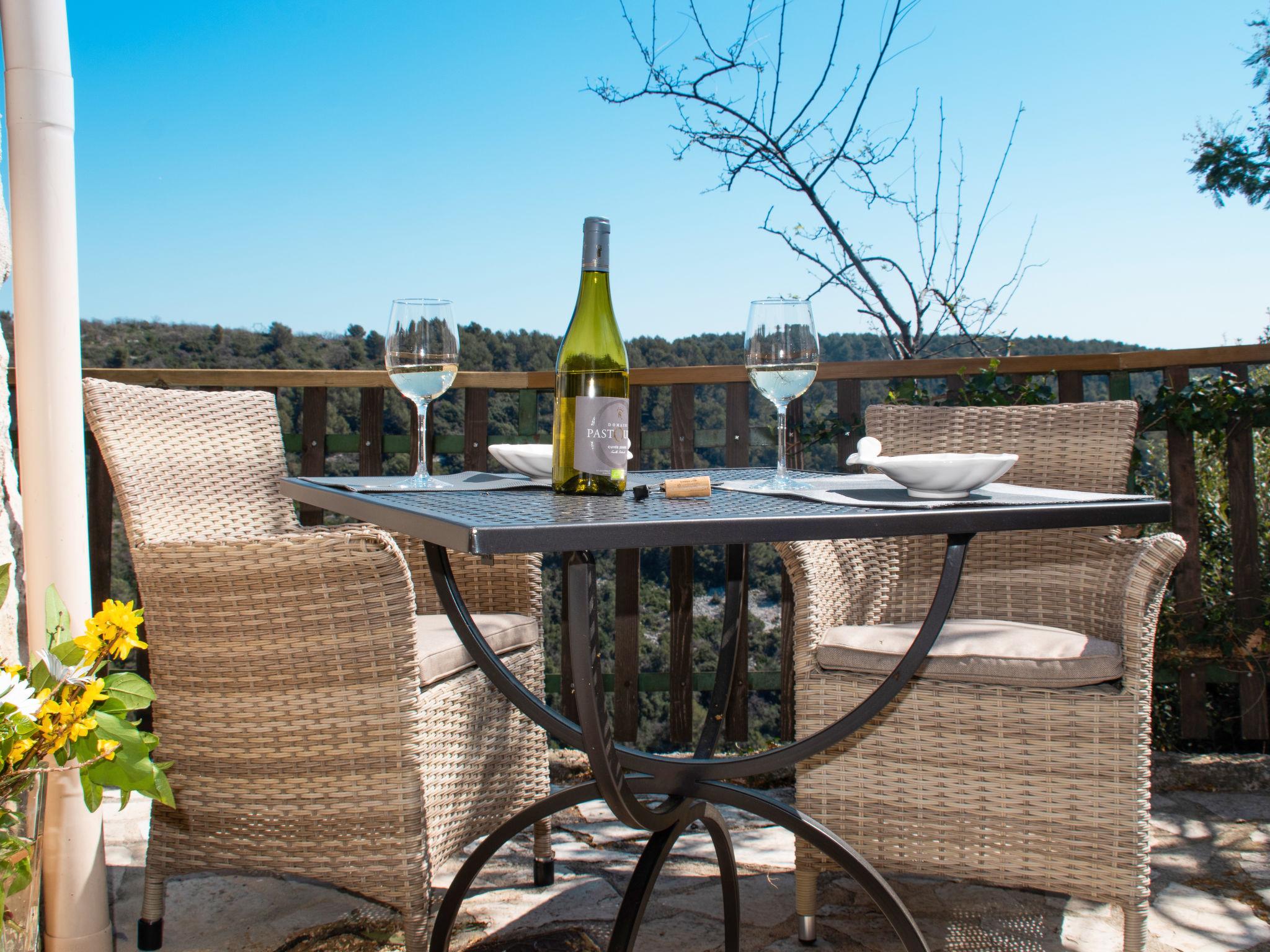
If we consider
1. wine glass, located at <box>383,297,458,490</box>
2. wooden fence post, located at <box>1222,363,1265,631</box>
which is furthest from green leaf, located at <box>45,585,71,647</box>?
wooden fence post, located at <box>1222,363,1265,631</box>

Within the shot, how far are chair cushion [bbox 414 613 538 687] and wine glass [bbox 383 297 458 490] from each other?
13.3 inches

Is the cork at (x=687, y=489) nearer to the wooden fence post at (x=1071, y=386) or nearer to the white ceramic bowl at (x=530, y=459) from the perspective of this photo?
the white ceramic bowl at (x=530, y=459)

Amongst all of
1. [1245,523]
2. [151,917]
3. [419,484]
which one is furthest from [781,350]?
[1245,523]

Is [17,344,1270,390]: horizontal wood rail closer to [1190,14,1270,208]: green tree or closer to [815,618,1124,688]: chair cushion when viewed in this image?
[815,618,1124,688]: chair cushion

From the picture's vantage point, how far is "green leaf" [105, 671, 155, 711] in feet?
3.47

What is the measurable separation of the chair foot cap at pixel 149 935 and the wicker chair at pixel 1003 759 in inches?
43.4

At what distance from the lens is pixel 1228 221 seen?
746cm

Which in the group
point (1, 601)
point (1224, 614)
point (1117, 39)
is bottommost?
point (1224, 614)

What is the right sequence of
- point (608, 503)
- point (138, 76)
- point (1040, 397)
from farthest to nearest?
point (138, 76), point (1040, 397), point (608, 503)

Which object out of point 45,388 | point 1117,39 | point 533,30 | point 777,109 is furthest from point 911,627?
point 533,30

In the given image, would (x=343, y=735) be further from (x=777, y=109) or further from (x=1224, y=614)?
(x=777, y=109)

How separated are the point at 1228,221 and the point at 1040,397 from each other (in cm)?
609

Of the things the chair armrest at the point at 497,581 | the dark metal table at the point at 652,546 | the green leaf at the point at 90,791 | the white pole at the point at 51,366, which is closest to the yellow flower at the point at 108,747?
the green leaf at the point at 90,791

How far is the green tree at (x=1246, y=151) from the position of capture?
252 inches
